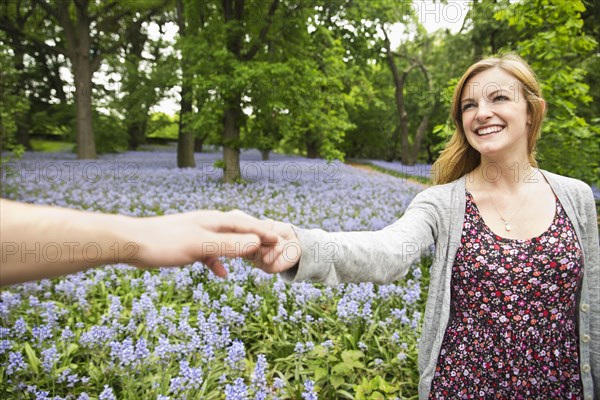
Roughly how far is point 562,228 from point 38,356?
11.6 feet

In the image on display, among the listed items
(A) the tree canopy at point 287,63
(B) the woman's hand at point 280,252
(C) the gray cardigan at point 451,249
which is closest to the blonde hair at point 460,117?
(C) the gray cardigan at point 451,249

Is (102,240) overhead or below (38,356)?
overhead

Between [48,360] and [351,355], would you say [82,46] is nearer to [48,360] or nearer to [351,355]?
[48,360]

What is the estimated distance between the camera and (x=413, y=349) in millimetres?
3166

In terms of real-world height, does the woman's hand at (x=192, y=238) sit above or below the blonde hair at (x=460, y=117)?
below

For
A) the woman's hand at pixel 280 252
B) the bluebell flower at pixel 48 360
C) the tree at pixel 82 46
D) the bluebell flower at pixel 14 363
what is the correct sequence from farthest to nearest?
the tree at pixel 82 46, the bluebell flower at pixel 48 360, the bluebell flower at pixel 14 363, the woman's hand at pixel 280 252

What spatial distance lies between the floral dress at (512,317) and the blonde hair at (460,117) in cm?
24

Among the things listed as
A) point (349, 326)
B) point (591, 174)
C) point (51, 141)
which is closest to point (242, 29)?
point (591, 174)

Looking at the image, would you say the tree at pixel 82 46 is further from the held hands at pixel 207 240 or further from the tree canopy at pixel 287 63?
the held hands at pixel 207 240

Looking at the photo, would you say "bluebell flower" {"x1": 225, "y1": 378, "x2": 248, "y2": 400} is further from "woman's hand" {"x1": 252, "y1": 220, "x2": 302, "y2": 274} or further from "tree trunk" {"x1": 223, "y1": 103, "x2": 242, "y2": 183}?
"tree trunk" {"x1": 223, "y1": 103, "x2": 242, "y2": 183}

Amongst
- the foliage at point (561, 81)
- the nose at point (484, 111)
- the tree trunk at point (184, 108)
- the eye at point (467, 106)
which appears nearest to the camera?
the nose at point (484, 111)

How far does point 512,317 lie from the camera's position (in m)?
1.85

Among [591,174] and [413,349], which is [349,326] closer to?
[413,349]

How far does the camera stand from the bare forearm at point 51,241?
0.63 m
